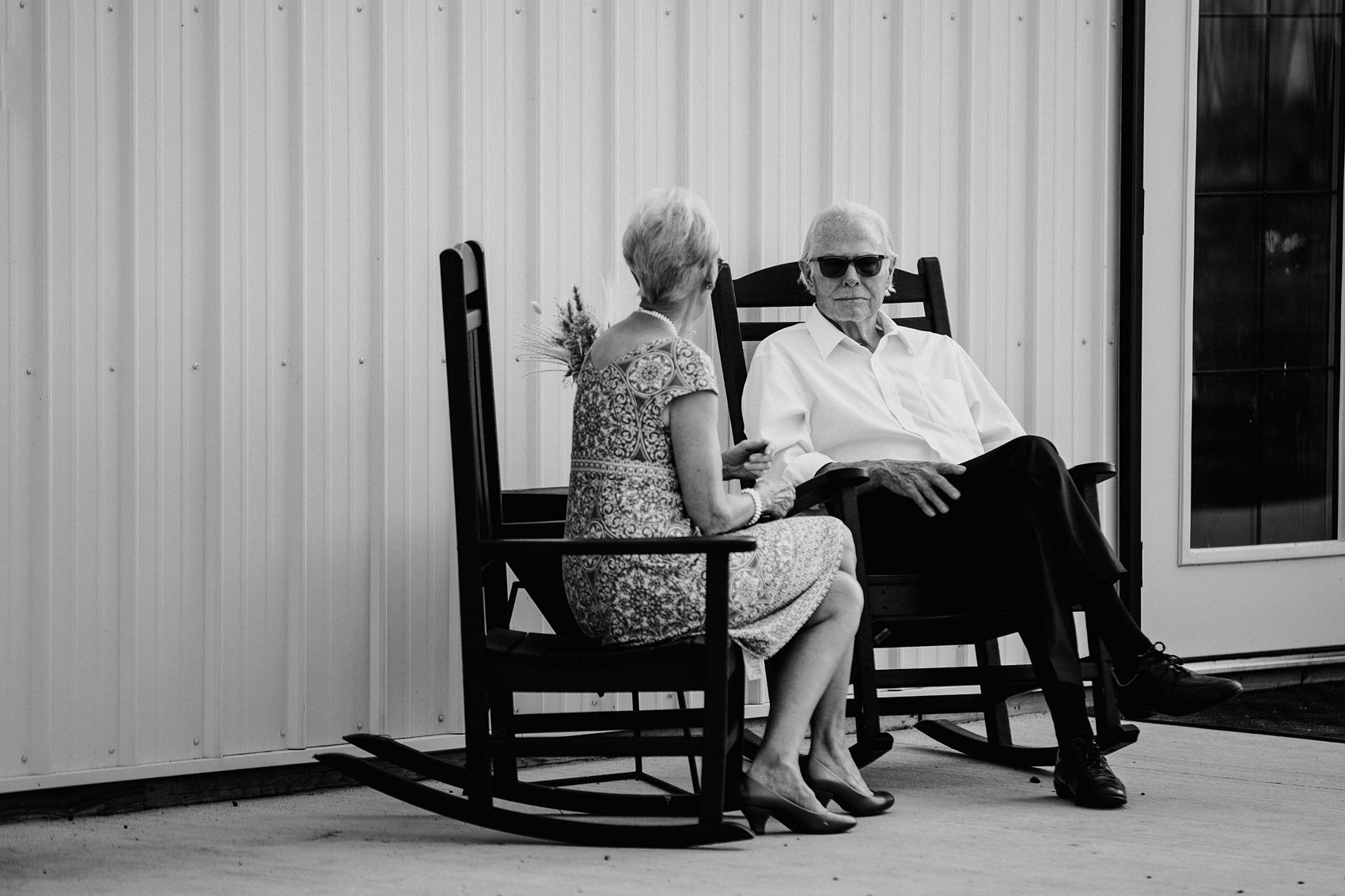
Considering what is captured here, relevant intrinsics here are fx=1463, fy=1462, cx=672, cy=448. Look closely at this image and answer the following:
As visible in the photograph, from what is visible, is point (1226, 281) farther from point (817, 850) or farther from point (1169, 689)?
point (817, 850)

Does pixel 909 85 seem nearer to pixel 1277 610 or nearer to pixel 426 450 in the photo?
pixel 426 450

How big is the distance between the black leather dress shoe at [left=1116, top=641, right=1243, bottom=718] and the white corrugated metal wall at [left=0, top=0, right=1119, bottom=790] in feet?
4.14

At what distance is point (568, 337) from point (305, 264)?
1.82 ft

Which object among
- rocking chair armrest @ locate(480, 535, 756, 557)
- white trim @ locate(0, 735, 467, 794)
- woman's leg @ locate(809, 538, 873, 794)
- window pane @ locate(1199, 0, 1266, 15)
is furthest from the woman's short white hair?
window pane @ locate(1199, 0, 1266, 15)

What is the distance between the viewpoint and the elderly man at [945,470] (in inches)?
107

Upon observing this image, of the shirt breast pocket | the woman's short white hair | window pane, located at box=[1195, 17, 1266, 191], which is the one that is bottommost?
the shirt breast pocket

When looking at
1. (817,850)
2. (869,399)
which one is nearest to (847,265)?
(869,399)

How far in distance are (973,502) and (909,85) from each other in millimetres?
1272

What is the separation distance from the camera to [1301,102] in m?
4.13

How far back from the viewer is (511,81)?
3180 millimetres

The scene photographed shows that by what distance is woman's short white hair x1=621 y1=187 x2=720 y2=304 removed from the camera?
7.95 feet

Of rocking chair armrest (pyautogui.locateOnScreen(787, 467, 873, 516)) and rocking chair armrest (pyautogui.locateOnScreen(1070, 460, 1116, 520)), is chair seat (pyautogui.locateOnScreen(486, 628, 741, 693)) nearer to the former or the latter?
rocking chair armrest (pyautogui.locateOnScreen(787, 467, 873, 516))

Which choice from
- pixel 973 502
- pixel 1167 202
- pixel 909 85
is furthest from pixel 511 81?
pixel 1167 202

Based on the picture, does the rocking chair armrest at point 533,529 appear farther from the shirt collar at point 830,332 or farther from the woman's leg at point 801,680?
the shirt collar at point 830,332
